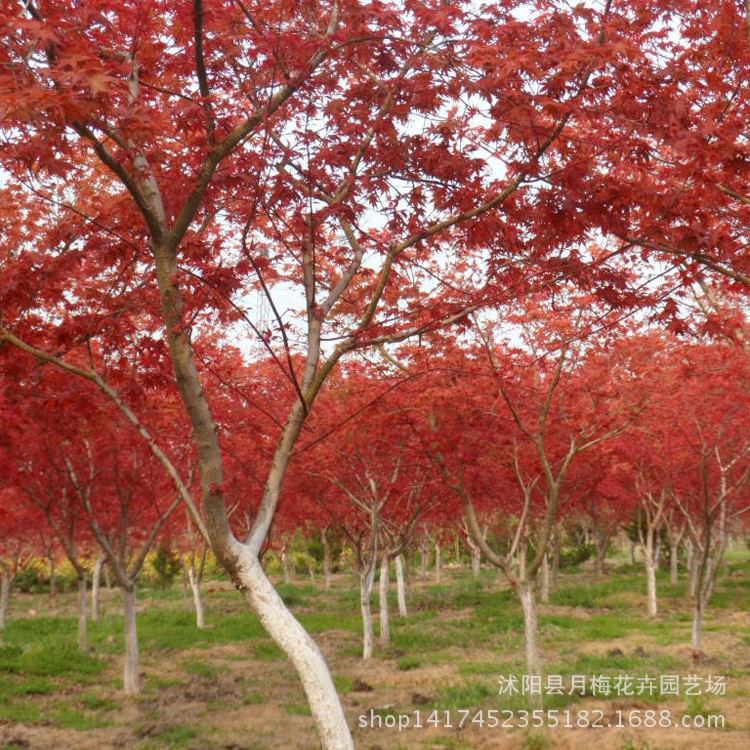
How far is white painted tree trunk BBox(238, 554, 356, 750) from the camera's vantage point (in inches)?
178

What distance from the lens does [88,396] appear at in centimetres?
727

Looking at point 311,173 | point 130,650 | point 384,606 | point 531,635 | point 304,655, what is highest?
point 311,173

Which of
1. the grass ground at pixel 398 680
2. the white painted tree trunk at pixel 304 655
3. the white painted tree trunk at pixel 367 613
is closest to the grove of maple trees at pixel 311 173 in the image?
the white painted tree trunk at pixel 304 655

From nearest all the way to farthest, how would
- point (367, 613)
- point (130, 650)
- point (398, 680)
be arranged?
point (130, 650) < point (398, 680) < point (367, 613)

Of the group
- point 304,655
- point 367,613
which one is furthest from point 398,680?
point 304,655

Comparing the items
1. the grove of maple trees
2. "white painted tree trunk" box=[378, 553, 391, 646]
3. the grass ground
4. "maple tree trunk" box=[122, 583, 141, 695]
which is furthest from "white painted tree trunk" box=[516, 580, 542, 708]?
"white painted tree trunk" box=[378, 553, 391, 646]

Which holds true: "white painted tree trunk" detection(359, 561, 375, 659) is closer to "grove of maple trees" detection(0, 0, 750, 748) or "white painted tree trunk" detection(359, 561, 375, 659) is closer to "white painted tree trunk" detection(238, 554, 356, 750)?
"grove of maple trees" detection(0, 0, 750, 748)

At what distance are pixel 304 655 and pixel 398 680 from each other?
915cm

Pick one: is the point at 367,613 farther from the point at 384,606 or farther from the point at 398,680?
the point at 398,680

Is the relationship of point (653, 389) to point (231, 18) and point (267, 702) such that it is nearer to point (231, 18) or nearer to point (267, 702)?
point (267, 702)

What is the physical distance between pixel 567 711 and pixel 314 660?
252 inches

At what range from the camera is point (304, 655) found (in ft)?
15.1

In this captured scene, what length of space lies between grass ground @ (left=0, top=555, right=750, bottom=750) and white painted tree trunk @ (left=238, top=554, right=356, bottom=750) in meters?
4.62

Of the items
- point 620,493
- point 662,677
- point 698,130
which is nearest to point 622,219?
point 698,130
